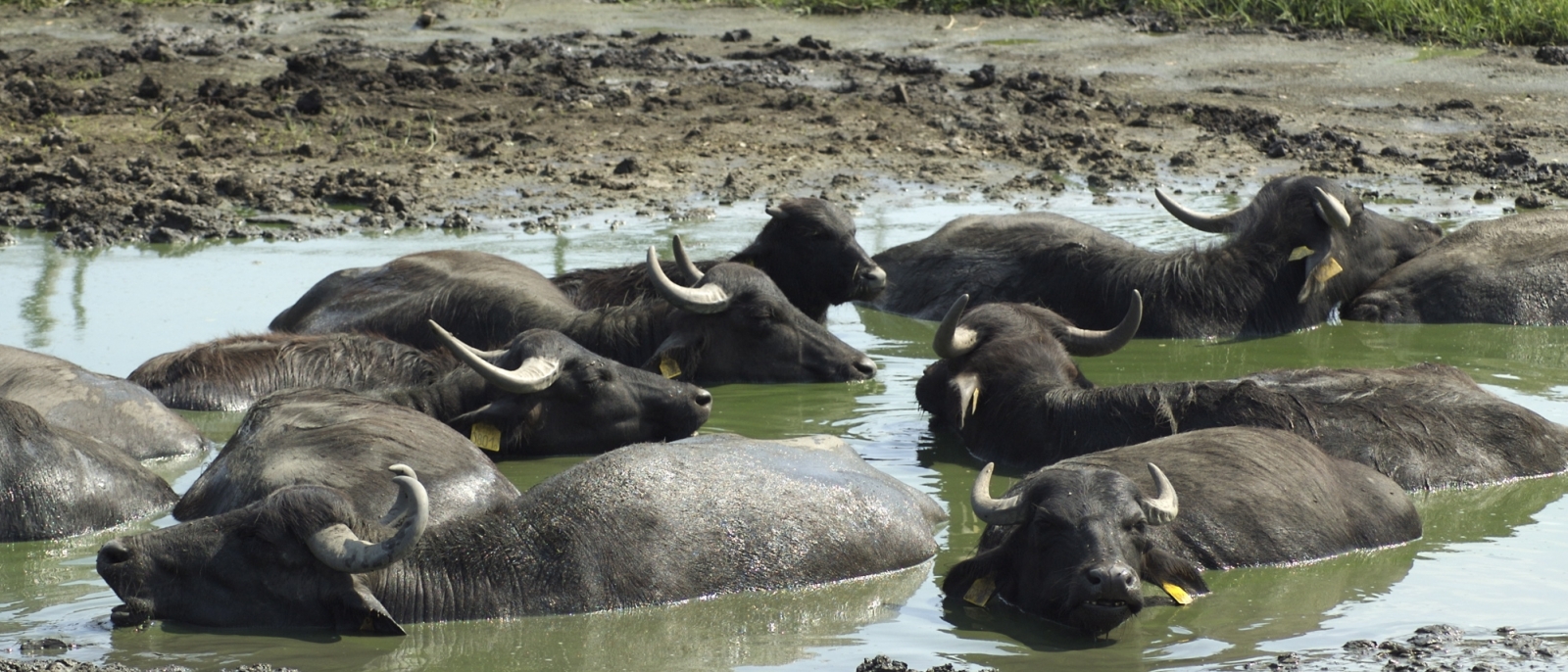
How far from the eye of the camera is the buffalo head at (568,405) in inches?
347

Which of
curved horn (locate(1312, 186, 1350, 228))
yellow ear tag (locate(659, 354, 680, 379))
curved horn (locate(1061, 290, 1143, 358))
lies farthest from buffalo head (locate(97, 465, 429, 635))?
curved horn (locate(1312, 186, 1350, 228))

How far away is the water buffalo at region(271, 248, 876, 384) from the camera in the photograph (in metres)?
10.5

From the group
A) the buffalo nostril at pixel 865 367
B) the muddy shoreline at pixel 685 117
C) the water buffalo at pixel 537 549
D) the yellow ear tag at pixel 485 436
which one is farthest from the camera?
the muddy shoreline at pixel 685 117

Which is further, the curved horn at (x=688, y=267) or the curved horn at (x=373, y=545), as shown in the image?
the curved horn at (x=688, y=267)

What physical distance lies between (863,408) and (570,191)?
6.34m

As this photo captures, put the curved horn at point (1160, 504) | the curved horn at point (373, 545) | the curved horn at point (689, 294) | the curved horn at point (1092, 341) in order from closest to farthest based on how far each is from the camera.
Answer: the curved horn at point (373, 545), the curved horn at point (1160, 504), the curved horn at point (1092, 341), the curved horn at point (689, 294)

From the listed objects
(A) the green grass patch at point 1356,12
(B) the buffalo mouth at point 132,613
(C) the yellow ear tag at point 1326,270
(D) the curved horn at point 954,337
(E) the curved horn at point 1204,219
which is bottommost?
(B) the buffalo mouth at point 132,613

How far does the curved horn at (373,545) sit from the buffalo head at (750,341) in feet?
14.7

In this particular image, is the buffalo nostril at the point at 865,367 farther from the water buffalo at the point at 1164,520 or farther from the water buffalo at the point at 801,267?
the water buffalo at the point at 1164,520

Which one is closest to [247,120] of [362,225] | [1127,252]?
[362,225]

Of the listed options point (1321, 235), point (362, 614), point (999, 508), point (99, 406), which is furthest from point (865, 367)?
point (362, 614)

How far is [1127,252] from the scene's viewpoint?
39.6ft

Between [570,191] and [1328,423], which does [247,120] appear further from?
[1328,423]

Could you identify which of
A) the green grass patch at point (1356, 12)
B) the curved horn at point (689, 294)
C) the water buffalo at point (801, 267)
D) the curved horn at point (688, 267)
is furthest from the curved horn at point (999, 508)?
the green grass patch at point (1356, 12)
